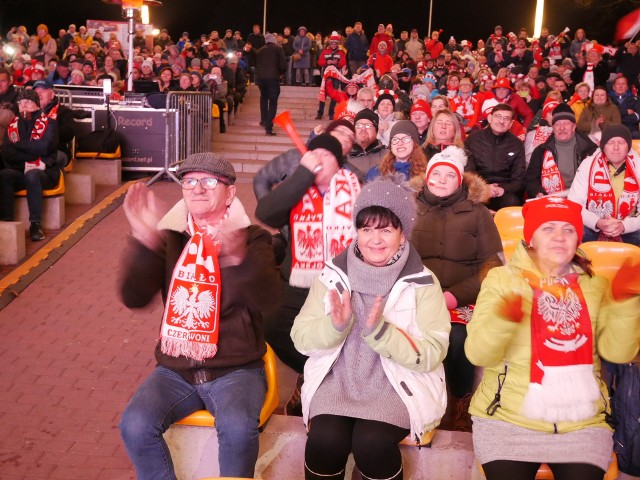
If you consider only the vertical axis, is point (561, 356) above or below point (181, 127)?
below

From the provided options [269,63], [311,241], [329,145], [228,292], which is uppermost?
[269,63]

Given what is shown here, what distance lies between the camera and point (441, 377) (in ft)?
10.5

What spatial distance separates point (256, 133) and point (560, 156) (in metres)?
7.97

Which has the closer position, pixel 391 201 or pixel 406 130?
pixel 391 201

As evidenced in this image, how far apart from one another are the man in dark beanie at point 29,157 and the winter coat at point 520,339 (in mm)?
5767

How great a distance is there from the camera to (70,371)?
483cm

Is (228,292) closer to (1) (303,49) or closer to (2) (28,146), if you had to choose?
(2) (28,146)

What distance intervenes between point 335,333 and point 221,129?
37.8 ft

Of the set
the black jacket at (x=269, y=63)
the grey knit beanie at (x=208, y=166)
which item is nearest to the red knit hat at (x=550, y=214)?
the grey knit beanie at (x=208, y=166)

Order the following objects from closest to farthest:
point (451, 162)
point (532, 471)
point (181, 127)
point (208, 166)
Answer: point (532, 471), point (208, 166), point (451, 162), point (181, 127)

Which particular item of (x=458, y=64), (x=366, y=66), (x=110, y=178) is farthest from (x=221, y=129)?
(x=458, y=64)

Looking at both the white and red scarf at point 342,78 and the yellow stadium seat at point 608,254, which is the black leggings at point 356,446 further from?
the white and red scarf at point 342,78

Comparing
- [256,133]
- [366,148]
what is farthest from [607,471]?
[256,133]

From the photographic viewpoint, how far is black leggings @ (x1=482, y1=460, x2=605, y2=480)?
281 centimetres
